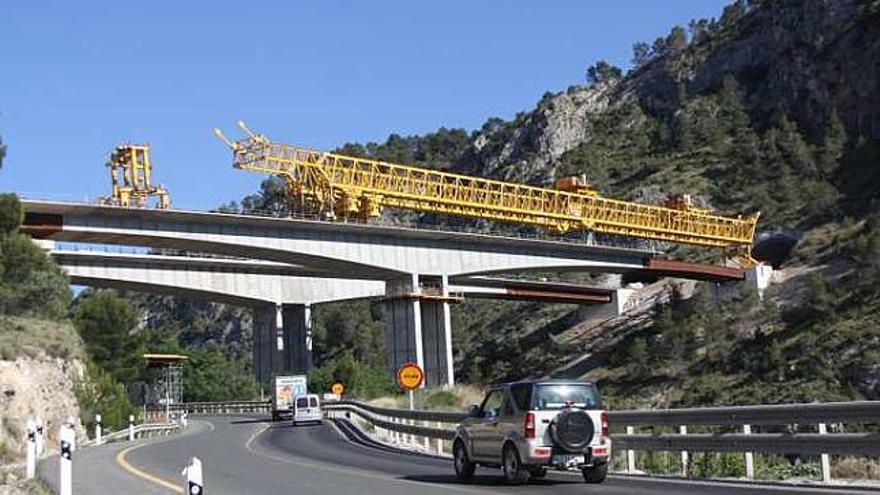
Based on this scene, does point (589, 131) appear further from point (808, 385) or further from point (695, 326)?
point (808, 385)

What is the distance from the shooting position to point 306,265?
3054 inches

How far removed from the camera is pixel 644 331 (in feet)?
316

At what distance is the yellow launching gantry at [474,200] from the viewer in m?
83.1

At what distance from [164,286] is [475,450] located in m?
62.8

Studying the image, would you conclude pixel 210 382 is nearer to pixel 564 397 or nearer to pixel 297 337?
pixel 297 337

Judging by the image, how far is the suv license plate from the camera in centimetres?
1695

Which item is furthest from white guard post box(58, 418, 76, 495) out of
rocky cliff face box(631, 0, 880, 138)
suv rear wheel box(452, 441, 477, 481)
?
rocky cliff face box(631, 0, 880, 138)

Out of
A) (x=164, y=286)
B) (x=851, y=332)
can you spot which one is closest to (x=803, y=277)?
(x=851, y=332)

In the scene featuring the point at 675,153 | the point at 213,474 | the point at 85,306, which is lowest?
the point at 213,474

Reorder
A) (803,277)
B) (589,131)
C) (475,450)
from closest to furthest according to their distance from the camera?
(475,450) → (803,277) → (589,131)

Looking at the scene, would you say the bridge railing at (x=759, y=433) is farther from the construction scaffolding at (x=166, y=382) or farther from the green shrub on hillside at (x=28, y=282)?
the construction scaffolding at (x=166, y=382)

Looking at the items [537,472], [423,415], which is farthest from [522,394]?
[423,415]

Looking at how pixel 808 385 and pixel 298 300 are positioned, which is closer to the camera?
pixel 808 385

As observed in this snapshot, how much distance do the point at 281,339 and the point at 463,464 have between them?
2846 inches
